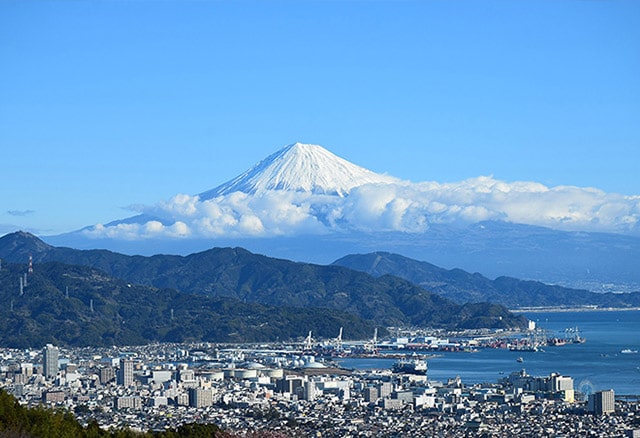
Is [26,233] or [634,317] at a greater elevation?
[26,233]

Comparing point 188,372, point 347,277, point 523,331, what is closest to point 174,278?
point 347,277

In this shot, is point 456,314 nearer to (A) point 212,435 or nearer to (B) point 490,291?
(B) point 490,291

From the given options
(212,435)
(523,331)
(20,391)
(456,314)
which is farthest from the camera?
(456,314)

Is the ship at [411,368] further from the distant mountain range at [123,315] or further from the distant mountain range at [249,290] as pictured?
the distant mountain range at [249,290]

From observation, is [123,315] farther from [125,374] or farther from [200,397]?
[200,397]

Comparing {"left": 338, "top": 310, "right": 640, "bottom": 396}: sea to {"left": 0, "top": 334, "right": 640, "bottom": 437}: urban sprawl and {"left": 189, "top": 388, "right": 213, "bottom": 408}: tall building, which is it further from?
{"left": 189, "top": 388, "right": 213, "bottom": 408}: tall building

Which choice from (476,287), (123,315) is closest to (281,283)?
(123,315)
